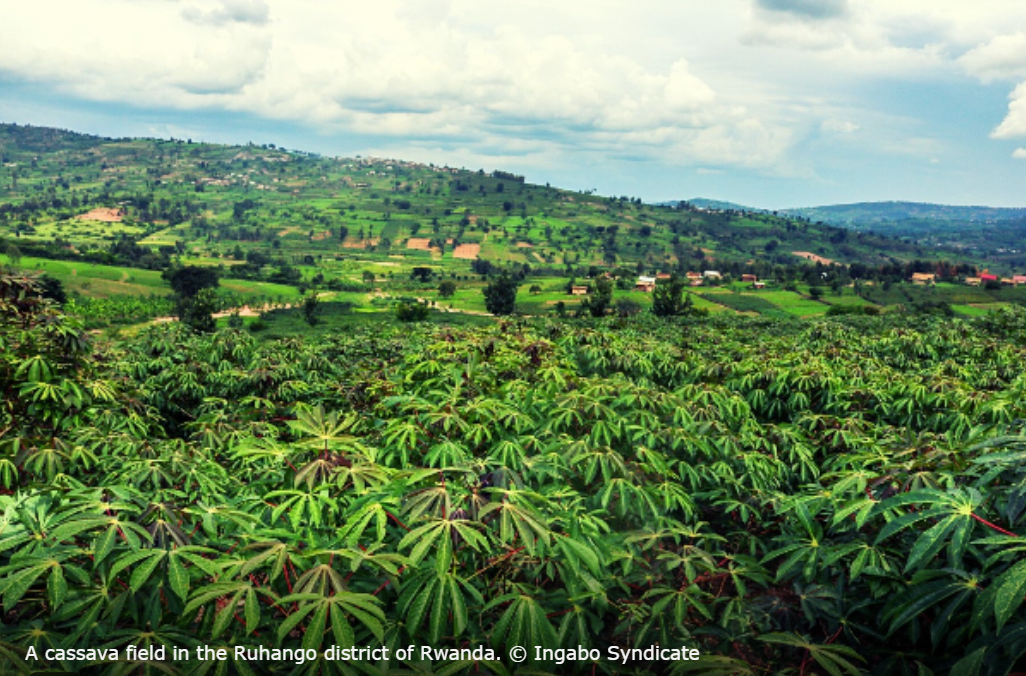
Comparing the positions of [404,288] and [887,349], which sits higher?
[887,349]

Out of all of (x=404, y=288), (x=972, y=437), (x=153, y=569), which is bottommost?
(x=404, y=288)

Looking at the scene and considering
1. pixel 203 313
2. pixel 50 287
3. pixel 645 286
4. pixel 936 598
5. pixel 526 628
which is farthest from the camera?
pixel 645 286

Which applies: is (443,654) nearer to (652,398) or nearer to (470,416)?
(470,416)

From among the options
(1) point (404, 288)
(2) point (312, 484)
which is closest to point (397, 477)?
(2) point (312, 484)

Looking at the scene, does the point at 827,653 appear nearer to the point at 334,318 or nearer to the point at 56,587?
the point at 56,587

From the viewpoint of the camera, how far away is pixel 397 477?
437 cm

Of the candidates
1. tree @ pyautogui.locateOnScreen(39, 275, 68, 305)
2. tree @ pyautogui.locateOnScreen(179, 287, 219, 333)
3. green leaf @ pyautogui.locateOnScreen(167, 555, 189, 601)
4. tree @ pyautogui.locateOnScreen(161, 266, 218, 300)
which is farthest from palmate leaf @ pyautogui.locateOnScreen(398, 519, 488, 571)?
tree @ pyautogui.locateOnScreen(161, 266, 218, 300)

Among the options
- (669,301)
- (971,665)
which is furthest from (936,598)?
(669,301)

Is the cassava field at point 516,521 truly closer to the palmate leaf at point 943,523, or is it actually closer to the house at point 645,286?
the palmate leaf at point 943,523

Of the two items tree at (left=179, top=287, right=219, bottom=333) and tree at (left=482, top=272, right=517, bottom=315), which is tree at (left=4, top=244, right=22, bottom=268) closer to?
tree at (left=179, top=287, right=219, bottom=333)

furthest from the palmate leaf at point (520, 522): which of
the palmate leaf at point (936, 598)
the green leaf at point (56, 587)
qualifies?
the green leaf at point (56, 587)

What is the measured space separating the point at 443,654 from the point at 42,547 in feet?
8.50

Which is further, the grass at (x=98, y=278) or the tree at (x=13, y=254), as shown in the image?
the tree at (x=13, y=254)

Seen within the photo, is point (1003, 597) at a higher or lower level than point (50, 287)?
higher
